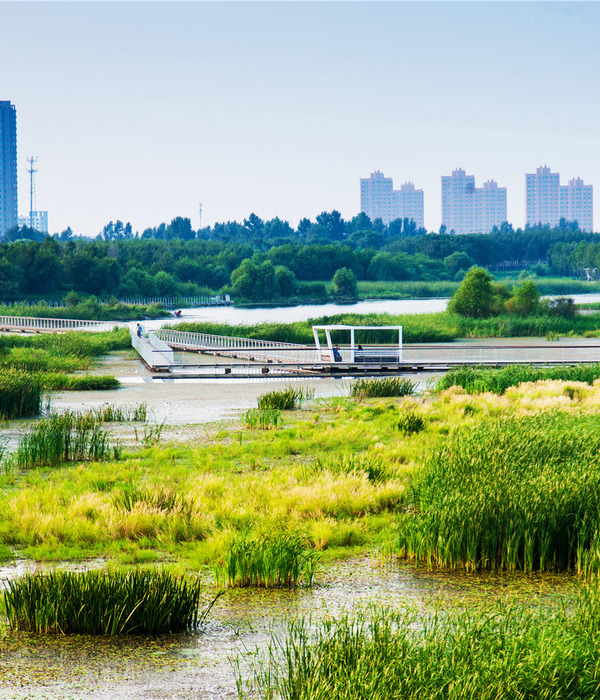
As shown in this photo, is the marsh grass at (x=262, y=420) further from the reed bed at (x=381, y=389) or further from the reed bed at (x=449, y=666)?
the reed bed at (x=449, y=666)

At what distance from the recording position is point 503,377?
2139 centimetres

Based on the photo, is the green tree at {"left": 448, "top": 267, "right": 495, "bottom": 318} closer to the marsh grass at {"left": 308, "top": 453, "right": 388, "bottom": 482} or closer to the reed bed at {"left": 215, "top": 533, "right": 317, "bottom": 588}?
the marsh grass at {"left": 308, "top": 453, "right": 388, "bottom": 482}

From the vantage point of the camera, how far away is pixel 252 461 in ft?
41.9

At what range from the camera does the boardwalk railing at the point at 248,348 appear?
32812mm

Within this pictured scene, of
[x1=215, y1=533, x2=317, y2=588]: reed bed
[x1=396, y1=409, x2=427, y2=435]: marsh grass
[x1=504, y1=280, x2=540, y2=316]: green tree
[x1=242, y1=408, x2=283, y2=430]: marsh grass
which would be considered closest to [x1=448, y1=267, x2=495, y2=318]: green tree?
[x1=504, y1=280, x2=540, y2=316]: green tree

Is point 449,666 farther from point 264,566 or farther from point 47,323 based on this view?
point 47,323

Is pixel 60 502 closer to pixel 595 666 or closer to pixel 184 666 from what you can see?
pixel 184 666

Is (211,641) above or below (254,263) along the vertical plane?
below

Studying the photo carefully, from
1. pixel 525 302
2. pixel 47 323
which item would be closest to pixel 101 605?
pixel 47 323

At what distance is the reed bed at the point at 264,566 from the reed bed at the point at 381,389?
13957mm

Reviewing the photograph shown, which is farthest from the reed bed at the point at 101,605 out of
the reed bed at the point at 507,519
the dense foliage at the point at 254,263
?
the dense foliage at the point at 254,263

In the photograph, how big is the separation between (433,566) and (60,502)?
4.28 metres

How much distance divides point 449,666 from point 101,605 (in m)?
2.69

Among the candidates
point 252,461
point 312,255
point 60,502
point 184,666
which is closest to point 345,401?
point 252,461
